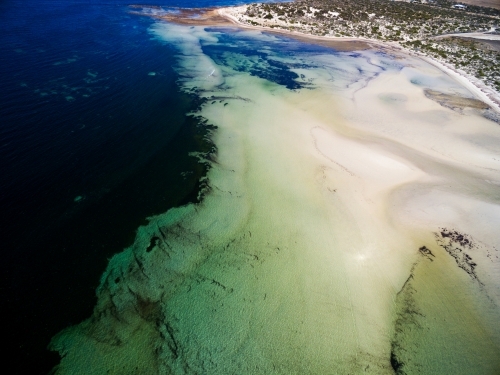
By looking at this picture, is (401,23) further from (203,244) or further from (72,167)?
(72,167)

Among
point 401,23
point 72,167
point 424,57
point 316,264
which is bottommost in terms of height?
point 316,264

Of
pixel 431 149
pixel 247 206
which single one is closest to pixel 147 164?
pixel 247 206

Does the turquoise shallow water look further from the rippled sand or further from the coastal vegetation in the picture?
the coastal vegetation

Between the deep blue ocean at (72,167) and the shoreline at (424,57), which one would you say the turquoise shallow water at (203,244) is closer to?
the deep blue ocean at (72,167)

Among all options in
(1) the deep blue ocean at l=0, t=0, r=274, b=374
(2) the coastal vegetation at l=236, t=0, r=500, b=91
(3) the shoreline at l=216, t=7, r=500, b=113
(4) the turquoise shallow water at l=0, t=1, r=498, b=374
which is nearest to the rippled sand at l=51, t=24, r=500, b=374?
(4) the turquoise shallow water at l=0, t=1, r=498, b=374

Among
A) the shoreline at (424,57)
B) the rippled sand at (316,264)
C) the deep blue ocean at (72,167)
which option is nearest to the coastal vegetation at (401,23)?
the shoreline at (424,57)

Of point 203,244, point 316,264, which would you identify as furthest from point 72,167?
point 316,264
